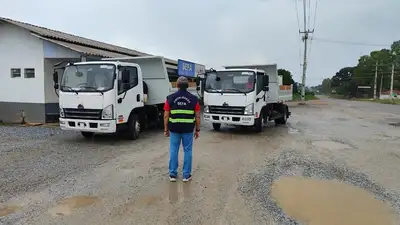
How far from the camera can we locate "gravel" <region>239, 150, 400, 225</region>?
4.80 m

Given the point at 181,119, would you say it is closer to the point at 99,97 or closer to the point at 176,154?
the point at 176,154

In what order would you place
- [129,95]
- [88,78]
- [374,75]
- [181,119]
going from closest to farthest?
[181,119] → [88,78] → [129,95] → [374,75]

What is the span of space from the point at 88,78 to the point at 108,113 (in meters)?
1.19

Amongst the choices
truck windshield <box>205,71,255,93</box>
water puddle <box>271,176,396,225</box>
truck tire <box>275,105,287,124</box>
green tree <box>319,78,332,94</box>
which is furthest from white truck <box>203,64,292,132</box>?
green tree <box>319,78,332,94</box>

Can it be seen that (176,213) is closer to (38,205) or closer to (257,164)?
(38,205)

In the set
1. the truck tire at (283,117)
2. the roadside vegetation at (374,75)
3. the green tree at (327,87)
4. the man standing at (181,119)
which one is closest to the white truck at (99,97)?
the man standing at (181,119)

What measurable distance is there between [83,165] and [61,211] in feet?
9.12

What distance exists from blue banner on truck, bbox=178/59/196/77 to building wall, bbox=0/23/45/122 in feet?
19.4

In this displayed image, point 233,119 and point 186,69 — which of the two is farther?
point 186,69

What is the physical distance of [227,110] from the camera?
11711 millimetres

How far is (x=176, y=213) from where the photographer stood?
4.54 m

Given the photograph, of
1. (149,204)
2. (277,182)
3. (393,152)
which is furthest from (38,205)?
(393,152)

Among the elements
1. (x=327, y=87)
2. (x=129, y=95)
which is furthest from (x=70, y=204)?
(x=327, y=87)

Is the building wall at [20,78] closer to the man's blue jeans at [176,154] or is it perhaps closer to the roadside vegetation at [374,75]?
the man's blue jeans at [176,154]
